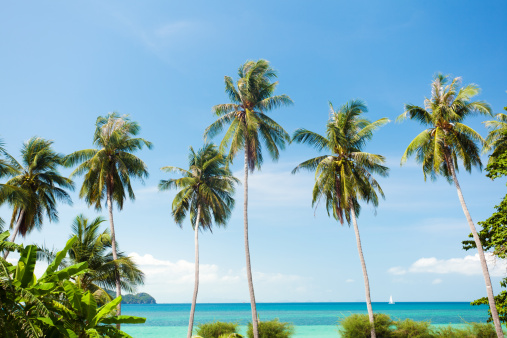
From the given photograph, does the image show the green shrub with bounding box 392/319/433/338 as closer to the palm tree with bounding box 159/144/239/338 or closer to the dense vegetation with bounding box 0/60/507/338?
the dense vegetation with bounding box 0/60/507/338

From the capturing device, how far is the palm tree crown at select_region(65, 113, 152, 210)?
24.7 meters

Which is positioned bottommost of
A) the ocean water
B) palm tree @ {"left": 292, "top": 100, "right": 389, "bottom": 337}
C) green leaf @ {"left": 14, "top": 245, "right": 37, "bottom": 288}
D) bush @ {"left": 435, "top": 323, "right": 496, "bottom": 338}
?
the ocean water

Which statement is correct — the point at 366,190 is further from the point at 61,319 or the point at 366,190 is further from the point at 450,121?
the point at 61,319

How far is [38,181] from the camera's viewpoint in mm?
26297

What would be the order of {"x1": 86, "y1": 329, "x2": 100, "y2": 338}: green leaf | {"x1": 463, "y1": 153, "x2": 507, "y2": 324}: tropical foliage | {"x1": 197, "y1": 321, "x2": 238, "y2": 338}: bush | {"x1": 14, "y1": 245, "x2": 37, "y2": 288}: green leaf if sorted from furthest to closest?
{"x1": 197, "y1": 321, "x2": 238, "y2": 338}: bush
{"x1": 463, "y1": 153, "x2": 507, "y2": 324}: tropical foliage
{"x1": 14, "y1": 245, "x2": 37, "y2": 288}: green leaf
{"x1": 86, "y1": 329, "x2": 100, "y2": 338}: green leaf

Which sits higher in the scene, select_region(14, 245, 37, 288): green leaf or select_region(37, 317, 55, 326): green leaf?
select_region(14, 245, 37, 288): green leaf

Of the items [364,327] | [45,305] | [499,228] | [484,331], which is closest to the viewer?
[45,305]

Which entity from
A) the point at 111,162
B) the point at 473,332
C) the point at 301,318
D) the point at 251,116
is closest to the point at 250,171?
the point at 251,116

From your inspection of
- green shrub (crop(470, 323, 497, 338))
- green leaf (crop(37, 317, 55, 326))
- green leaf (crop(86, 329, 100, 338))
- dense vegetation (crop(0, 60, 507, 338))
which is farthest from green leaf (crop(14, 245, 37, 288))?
green shrub (crop(470, 323, 497, 338))

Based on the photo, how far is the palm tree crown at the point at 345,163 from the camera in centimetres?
2223

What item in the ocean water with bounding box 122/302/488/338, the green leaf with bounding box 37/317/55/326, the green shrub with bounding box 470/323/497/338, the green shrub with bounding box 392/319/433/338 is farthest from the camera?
the ocean water with bounding box 122/302/488/338

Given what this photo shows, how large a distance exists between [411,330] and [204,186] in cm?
1531

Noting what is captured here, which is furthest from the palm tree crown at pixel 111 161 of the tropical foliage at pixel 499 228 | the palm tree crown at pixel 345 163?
the tropical foliage at pixel 499 228

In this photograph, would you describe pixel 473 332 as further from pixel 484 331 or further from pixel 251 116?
pixel 251 116
